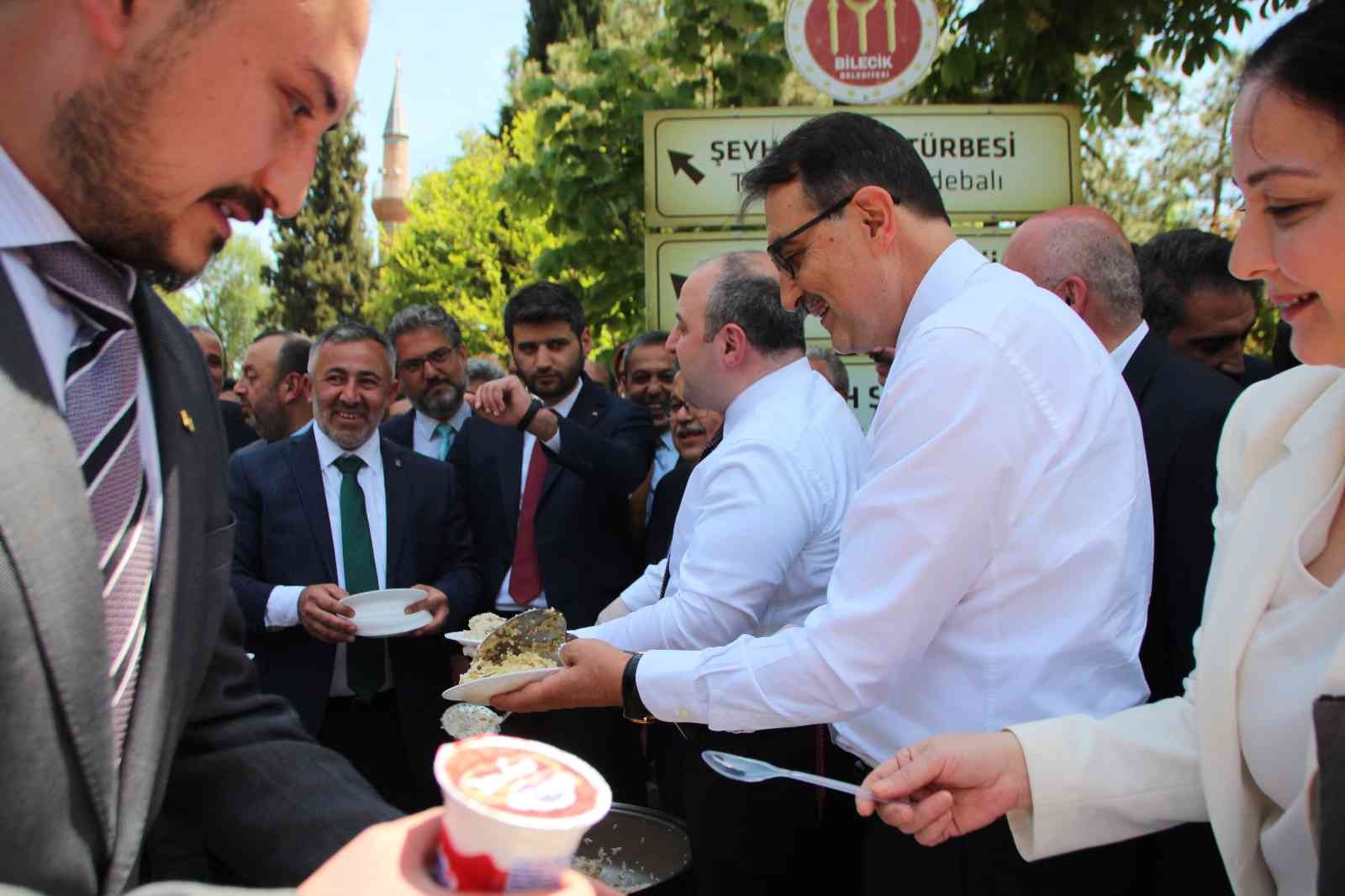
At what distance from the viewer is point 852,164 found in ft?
8.06

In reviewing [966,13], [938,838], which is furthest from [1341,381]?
[966,13]

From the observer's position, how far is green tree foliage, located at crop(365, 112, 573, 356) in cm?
3084

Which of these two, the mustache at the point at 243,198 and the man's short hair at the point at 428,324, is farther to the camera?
the man's short hair at the point at 428,324

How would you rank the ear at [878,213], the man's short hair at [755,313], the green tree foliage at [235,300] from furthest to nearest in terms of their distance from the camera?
the green tree foliage at [235,300] < the man's short hair at [755,313] < the ear at [878,213]

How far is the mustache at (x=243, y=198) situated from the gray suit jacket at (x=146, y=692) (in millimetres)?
212

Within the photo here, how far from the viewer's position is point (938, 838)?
179 cm

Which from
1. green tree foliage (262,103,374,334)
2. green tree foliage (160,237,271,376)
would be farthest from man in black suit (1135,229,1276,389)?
green tree foliage (160,237,271,376)

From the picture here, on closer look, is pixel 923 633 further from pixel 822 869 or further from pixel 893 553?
pixel 822 869

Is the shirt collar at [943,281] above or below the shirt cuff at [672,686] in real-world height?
above

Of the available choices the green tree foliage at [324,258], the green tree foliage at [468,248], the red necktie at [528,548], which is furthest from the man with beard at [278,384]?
the green tree foliage at [324,258]

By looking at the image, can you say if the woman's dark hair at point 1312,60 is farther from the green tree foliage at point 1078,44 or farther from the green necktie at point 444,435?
the green tree foliage at point 1078,44

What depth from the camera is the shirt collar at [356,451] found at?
15.2 ft

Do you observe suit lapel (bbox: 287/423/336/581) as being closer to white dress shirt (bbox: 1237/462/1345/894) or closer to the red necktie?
the red necktie

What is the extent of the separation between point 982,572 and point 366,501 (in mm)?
3253
